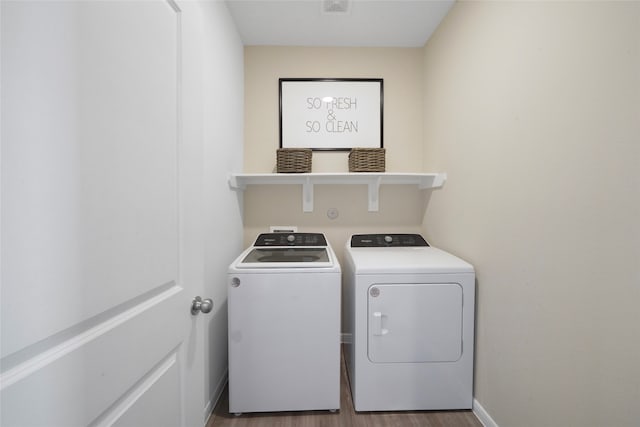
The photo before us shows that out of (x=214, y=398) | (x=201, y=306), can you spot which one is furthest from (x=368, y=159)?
(x=214, y=398)

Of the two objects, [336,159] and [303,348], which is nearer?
[303,348]

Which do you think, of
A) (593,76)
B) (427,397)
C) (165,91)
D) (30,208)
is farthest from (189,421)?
(593,76)

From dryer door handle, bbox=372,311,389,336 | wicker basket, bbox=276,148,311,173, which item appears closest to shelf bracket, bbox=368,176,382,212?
wicker basket, bbox=276,148,311,173

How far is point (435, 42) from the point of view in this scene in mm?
2008

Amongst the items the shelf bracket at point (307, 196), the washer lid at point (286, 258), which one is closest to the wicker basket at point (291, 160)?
the shelf bracket at point (307, 196)

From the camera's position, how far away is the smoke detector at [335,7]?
1.73 metres

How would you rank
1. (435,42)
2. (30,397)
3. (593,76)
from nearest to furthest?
(30,397), (593,76), (435,42)

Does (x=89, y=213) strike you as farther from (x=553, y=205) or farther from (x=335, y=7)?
(x=335, y=7)

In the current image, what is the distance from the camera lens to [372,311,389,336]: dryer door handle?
1.48m

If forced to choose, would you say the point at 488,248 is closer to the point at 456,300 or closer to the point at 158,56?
the point at 456,300

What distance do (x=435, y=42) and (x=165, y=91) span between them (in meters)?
2.07

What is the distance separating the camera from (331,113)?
2.23m

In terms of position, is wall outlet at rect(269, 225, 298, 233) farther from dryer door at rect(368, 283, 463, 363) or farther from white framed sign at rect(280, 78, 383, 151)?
dryer door at rect(368, 283, 463, 363)

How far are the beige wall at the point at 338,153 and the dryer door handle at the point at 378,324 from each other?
880 millimetres
